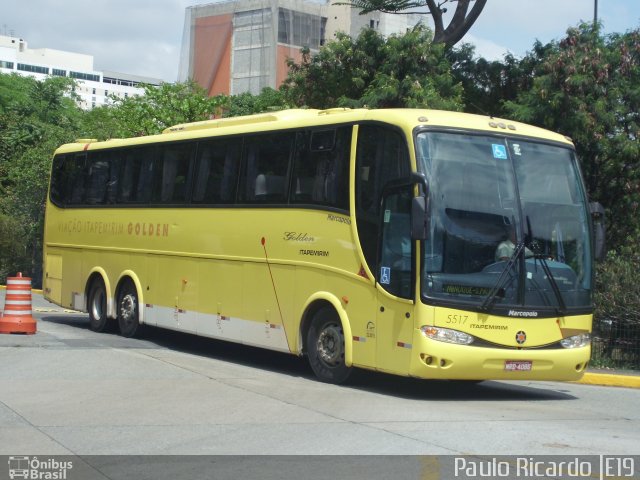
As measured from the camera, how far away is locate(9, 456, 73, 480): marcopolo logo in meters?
7.46

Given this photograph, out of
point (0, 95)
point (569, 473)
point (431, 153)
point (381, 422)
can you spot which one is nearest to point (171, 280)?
point (431, 153)

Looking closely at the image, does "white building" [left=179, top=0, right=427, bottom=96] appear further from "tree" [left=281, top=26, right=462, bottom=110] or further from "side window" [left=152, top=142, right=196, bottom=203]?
"side window" [left=152, top=142, right=196, bottom=203]

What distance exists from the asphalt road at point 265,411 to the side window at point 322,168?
2514 millimetres

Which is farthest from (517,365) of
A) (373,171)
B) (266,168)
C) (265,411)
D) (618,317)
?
(618,317)

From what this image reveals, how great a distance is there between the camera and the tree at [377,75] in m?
23.0

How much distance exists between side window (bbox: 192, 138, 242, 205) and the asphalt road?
8.61ft

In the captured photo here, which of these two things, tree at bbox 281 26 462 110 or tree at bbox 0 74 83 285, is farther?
tree at bbox 0 74 83 285

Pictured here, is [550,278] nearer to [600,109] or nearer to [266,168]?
[266,168]

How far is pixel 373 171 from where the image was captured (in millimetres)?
12516

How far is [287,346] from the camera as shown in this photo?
14070mm

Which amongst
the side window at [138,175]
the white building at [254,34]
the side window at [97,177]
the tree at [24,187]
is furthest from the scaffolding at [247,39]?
the side window at [138,175]

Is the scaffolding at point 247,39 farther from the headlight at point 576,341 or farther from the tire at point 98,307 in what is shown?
the headlight at point 576,341

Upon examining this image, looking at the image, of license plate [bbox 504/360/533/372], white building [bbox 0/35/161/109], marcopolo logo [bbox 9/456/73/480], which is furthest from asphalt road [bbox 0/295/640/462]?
white building [bbox 0/35/161/109]

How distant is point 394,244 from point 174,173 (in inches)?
247
